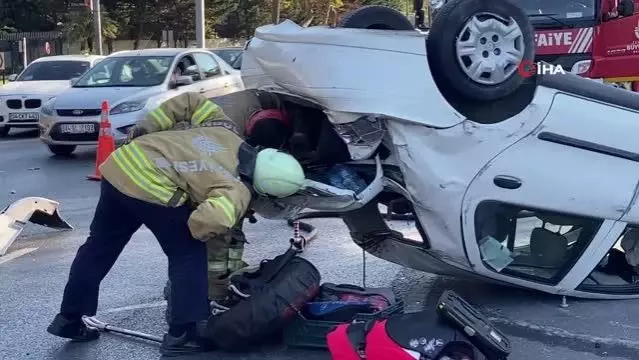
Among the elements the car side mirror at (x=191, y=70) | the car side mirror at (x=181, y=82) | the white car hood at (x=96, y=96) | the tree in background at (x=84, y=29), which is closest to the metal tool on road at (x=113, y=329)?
the white car hood at (x=96, y=96)

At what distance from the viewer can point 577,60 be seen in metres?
11.2

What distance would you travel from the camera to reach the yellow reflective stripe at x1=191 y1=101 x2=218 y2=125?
4.97m

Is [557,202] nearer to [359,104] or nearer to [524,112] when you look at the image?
[524,112]

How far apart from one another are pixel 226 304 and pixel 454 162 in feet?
4.84

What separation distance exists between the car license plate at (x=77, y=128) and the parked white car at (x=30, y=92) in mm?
2944

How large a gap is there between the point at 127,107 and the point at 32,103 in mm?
4372

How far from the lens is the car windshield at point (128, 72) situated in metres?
13.5

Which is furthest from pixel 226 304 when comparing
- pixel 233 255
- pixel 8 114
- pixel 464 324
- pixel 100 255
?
pixel 8 114

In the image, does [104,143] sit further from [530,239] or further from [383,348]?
[383,348]

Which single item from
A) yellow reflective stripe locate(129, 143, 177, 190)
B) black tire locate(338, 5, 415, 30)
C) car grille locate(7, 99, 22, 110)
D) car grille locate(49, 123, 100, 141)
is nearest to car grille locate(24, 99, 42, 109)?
car grille locate(7, 99, 22, 110)

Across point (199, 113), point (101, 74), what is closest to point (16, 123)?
point (101, 74)

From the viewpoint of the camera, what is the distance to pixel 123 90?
43.3ft

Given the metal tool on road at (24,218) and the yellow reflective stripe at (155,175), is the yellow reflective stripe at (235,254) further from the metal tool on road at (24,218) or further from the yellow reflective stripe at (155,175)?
the metal tool on road at (24,218)

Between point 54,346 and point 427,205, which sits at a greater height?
point 427,205
